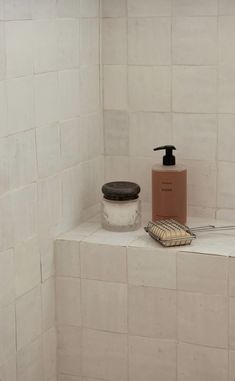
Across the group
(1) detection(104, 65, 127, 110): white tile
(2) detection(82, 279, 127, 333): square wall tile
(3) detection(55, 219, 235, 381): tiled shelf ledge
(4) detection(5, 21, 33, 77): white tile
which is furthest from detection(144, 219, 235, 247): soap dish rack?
(4) detection(5, 21, 33, 77): white tile

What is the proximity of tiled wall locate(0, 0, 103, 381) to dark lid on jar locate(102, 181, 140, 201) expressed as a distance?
9 cm

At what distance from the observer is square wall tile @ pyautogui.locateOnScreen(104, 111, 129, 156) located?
2085mm

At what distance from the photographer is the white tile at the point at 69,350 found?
6.31 feet

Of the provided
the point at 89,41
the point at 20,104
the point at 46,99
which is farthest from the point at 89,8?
the point at 20,104

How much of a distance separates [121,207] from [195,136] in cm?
27

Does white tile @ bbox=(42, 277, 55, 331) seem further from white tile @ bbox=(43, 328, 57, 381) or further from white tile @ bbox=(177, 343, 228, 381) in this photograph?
white tile @ bbox=(177, 343, 228, 381)

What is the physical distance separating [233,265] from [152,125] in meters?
0.48

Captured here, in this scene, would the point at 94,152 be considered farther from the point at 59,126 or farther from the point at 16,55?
the point at 16,55

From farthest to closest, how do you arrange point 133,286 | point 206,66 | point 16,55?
1. point 206,66
2. point 133,286
3. point 16,55

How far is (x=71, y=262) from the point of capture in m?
1.89

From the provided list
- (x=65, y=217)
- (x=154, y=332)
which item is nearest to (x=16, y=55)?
(x=65, y=217)

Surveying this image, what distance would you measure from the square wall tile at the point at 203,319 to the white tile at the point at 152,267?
0.16 feet

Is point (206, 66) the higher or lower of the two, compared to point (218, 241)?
higher

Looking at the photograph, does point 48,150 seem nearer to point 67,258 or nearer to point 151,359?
point 67,258
